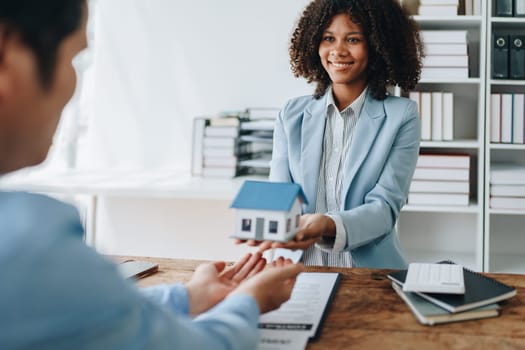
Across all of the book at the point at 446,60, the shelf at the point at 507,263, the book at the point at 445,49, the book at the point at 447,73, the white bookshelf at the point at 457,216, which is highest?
the book at the point at 445,49

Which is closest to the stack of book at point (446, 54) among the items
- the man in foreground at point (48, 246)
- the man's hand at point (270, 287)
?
the man's hand at point (270, 287)

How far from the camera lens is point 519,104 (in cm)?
255

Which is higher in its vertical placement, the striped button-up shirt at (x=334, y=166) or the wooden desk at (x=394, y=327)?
the striped button-up shirt at (x=334, y=166)

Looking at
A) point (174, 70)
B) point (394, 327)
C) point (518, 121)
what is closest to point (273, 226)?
point (394, 327)

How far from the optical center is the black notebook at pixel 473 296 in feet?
3.34

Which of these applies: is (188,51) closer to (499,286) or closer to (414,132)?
(414,132)

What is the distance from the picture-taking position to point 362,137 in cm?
164

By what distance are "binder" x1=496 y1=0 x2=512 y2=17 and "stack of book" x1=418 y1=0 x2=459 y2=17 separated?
7.3 inches

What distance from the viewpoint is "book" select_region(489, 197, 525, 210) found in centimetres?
253

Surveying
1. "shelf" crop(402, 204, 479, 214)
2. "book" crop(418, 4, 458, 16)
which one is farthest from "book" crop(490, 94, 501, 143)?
"book" crop(418, 4, 458, 16)

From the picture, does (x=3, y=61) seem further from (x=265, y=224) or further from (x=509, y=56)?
(x=509, y=56)

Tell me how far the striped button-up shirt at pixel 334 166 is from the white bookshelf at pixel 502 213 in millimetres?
1092

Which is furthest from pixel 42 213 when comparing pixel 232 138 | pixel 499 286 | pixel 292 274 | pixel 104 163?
pixel 104 163

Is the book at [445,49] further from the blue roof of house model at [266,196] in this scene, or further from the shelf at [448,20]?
the blue roof of house model at [266,196]
